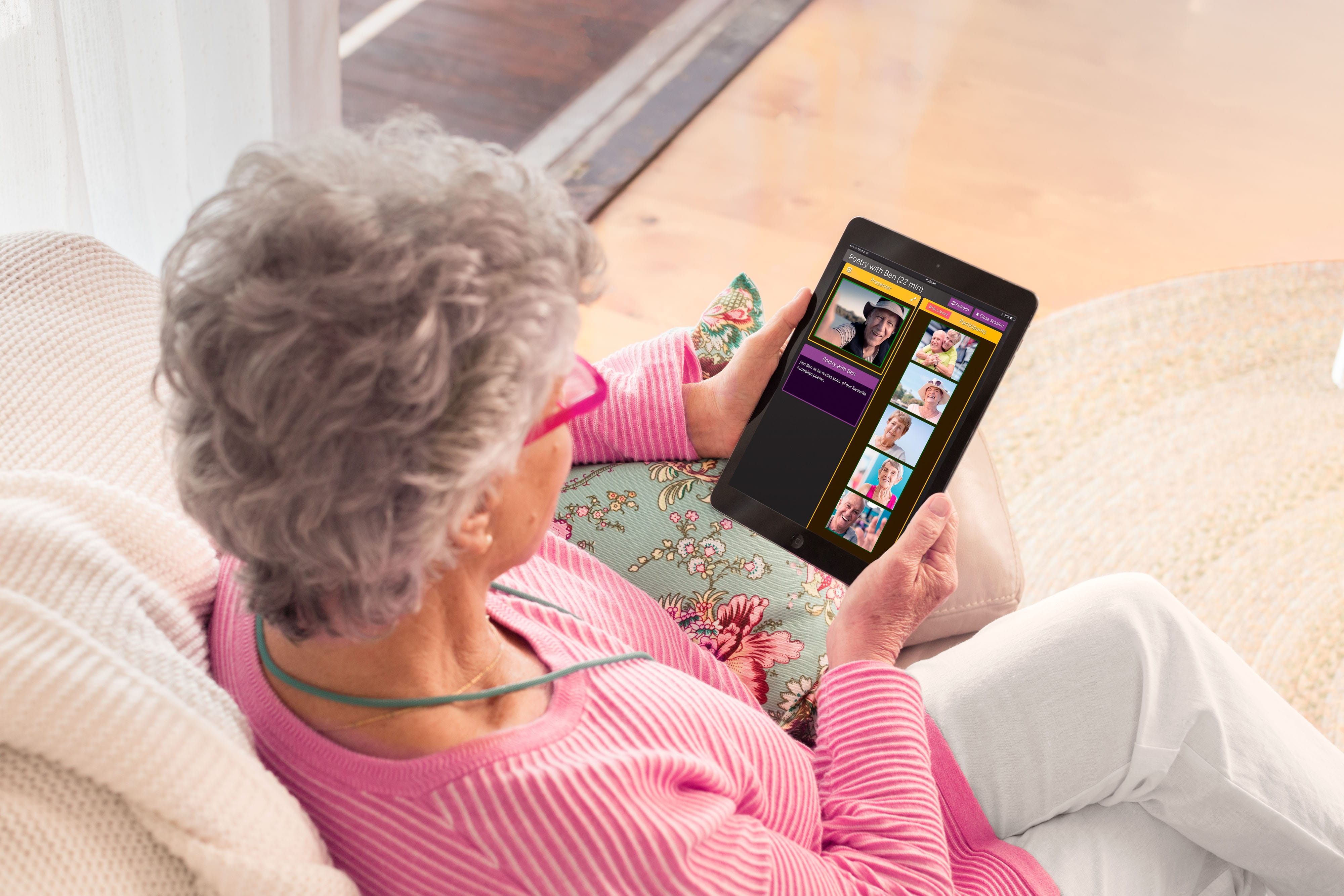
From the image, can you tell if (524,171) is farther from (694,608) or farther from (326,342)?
(694,608)

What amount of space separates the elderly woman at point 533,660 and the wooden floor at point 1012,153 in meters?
1.27

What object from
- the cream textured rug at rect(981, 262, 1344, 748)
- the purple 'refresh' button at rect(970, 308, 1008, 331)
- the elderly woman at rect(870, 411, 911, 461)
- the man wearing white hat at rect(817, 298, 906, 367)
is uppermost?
the purple 'refresh' button at rect(970, 308, 1008, 331)

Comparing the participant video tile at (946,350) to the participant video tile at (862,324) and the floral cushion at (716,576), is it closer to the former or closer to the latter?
the participant video tile at (862,324)

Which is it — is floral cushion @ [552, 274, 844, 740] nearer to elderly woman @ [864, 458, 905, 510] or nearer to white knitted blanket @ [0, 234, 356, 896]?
elderly woman @ [864, 458, 905, 510]

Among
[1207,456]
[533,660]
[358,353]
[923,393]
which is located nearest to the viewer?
[358,353]

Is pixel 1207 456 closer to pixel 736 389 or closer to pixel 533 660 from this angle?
pixel 736 389

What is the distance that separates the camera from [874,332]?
1.13m

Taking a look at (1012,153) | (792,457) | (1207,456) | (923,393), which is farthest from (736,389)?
(1012,153)

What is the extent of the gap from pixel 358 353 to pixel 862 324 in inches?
26.1

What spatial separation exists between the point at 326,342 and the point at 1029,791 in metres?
0.79

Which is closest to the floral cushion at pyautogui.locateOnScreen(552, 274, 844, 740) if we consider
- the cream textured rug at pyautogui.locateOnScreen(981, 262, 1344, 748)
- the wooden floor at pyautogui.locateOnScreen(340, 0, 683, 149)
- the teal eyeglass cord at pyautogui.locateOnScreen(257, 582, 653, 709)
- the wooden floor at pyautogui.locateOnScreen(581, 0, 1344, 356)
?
the teal eyeglass cord at pyautogui.locateOnScreen(257, 582, 653, 709)

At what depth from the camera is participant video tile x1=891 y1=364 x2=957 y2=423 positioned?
1103 millimetres

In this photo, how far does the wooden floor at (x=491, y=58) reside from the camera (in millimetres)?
2494

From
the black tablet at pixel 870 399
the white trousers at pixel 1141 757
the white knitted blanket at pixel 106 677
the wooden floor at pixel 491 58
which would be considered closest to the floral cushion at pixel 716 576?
the black tablet at pixel 870 399
